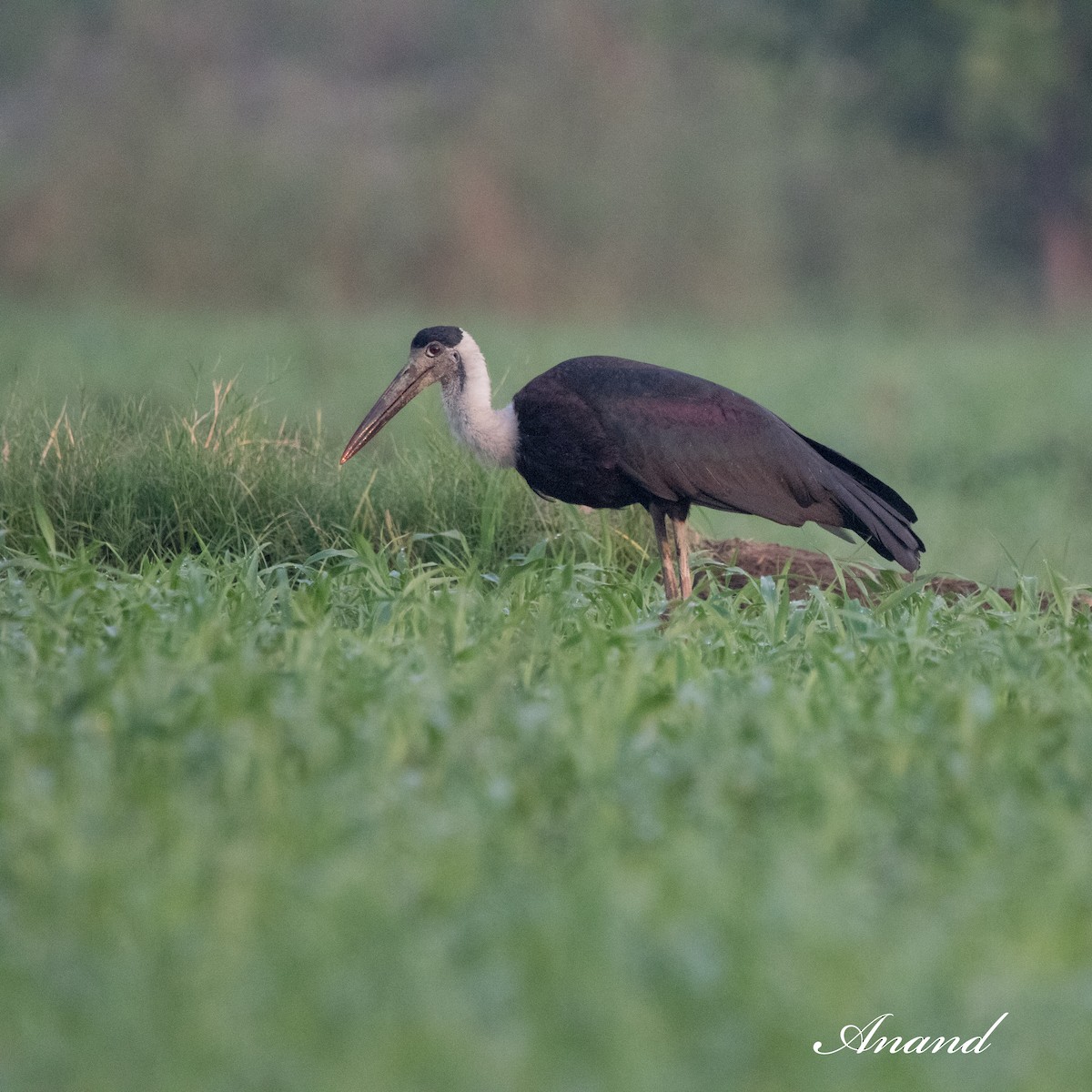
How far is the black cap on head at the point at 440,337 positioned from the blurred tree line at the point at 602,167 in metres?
16.4

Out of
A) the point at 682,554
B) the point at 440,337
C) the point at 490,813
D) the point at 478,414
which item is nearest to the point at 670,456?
the point at 682,554

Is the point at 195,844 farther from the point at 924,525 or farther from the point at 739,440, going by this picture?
the point at 924,525

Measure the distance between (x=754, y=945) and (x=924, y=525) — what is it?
7970mm

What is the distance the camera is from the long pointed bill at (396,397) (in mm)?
5867

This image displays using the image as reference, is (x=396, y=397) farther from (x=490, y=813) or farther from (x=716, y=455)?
(x=490, y=813)

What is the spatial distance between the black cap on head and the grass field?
520mm

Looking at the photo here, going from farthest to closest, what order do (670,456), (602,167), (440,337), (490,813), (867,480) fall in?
1. (602,167)
2. (440,337)
3. (867,480)
4. (670,456)
5. (490,813)

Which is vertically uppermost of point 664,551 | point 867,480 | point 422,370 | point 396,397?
point 867,480

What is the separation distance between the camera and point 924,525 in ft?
33.5

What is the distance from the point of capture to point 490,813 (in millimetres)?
3002

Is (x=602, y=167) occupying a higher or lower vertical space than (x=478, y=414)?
higher

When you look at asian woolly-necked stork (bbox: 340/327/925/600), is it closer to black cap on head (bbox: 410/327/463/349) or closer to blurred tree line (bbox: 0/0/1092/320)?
black cap on head (bbox: 410/327/463/349)

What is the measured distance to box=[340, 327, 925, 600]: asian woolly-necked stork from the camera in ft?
17.5

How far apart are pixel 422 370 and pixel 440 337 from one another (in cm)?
13
